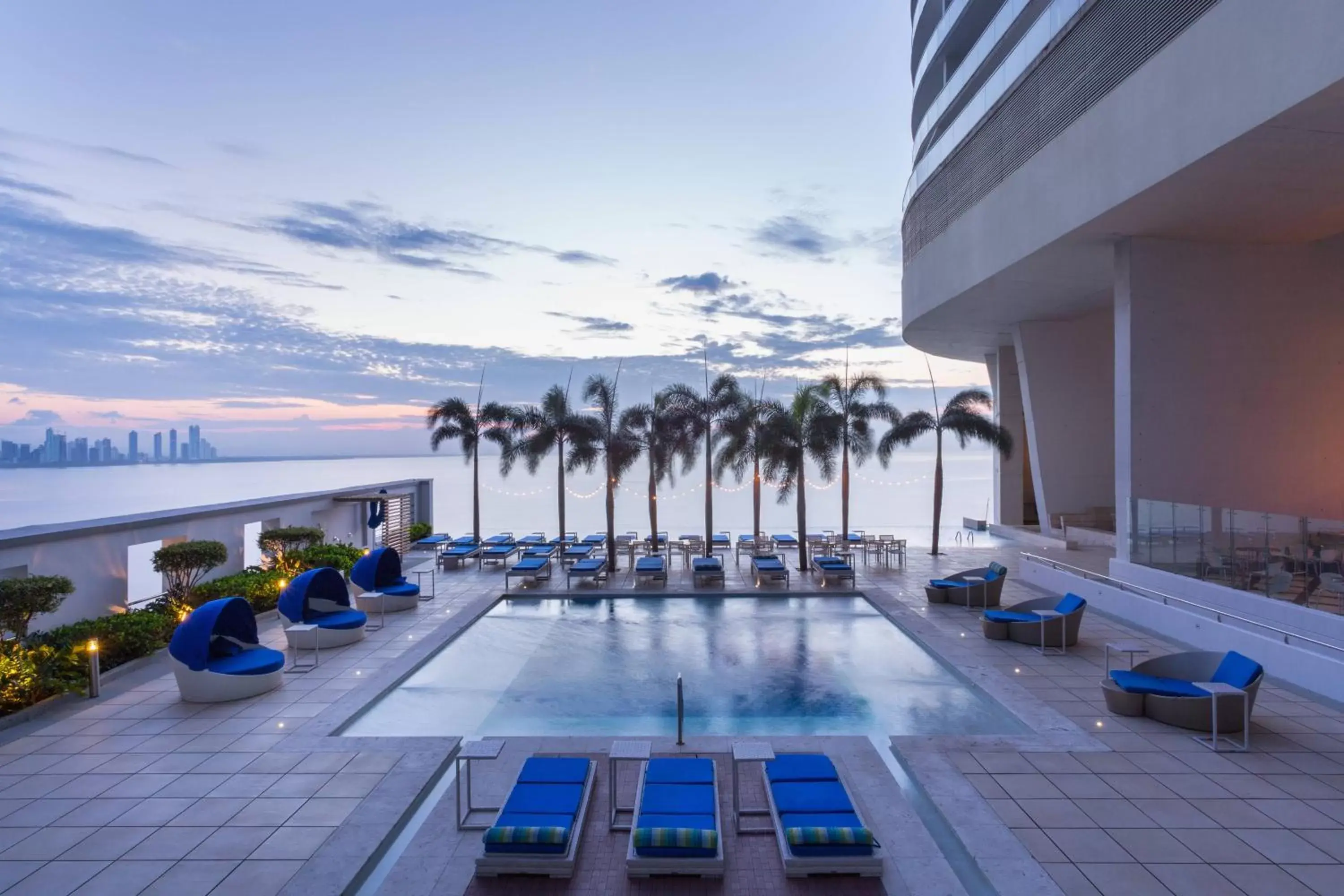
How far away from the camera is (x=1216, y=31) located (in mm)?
9430

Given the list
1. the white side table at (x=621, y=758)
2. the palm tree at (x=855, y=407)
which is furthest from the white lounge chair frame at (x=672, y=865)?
the palm tree at (x=855, y=407)

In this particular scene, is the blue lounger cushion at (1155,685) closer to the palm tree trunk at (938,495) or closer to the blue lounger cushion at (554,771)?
the blue lounger cushion at (554,771)

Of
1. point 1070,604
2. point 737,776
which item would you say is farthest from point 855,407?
point 737,776

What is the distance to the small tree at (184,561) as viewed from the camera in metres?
11.0

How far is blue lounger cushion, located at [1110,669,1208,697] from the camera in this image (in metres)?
7.08

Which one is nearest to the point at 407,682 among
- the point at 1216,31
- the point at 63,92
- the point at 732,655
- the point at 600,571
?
the point at 732,655

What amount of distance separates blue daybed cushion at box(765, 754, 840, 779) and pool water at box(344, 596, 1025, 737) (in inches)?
69.3

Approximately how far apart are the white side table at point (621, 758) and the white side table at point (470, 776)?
0.91 m

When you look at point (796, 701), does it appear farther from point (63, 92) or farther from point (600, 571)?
point (63, 92)

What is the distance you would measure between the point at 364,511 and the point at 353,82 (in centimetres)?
1126

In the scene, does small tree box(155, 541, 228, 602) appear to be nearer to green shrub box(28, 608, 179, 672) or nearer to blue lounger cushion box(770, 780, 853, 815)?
green shrub box(28, 608, 179, 672)

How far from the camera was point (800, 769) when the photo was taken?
552cm

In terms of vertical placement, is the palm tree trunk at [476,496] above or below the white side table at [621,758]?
above

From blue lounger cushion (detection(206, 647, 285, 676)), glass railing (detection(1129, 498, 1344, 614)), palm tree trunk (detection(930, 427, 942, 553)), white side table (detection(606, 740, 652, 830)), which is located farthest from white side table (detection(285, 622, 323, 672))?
palm tree trunk (detection(930, 427, 942, 553))
